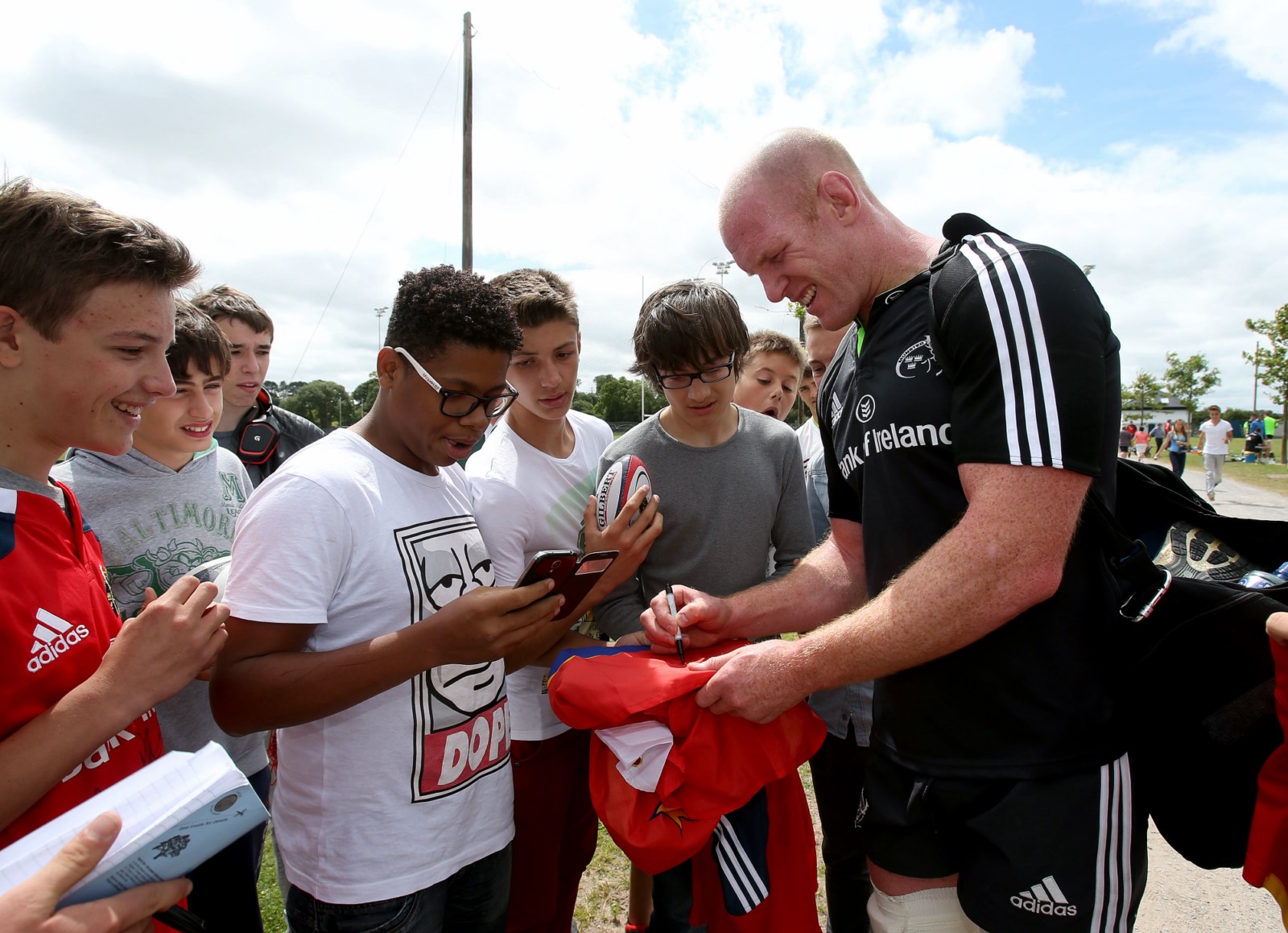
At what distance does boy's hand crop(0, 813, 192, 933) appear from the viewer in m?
1.09

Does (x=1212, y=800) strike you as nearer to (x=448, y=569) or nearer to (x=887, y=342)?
(x=887, y=342)

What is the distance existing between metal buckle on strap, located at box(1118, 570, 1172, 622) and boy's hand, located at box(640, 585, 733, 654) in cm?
115

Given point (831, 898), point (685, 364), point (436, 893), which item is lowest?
point (831, 898)

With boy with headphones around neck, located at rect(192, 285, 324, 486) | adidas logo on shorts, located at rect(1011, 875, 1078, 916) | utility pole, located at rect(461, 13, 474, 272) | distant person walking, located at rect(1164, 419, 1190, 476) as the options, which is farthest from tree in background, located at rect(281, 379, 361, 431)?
adidas logo on shorts, located at rect(1011, 875, 1078, 916)

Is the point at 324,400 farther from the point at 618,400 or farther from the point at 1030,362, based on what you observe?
the point at 1030,362

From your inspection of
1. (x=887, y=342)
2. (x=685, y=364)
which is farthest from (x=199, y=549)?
(x=887, y=342)

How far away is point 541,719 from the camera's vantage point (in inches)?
110

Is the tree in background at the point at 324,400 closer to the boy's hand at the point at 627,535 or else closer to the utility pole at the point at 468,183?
the utility pole at the point at 468,183

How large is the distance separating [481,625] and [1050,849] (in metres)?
1.51

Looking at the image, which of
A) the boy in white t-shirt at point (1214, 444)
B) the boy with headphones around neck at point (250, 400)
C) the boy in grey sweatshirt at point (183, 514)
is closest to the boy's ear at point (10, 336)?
the boy in grey sweatshirt at point (183, 514)

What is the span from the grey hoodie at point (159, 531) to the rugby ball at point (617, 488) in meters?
1.43

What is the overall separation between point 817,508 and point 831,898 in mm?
1712

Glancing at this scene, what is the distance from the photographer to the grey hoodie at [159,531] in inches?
95.8

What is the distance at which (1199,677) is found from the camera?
1678 millimetres
